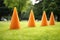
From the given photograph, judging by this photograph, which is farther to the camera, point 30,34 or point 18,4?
point 18,4

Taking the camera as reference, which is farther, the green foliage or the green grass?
the green foliage

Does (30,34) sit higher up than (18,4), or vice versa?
(18,4)

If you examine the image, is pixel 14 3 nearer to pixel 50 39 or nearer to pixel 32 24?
pixel 32 24

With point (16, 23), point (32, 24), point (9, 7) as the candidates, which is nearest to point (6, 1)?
point (9, 7)

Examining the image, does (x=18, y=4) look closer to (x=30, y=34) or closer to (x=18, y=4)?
(x=18, y=4)

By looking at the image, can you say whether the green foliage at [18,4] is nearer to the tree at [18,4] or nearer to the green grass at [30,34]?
the tree at [18,4]

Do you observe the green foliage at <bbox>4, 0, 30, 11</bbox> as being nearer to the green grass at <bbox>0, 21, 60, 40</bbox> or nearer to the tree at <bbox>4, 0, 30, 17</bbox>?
the tree at <bbox>4, 0, 30, 17</bbox>

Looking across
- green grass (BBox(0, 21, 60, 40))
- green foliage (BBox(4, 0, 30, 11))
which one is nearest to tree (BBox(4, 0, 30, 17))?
green foliage (BBox(4, 0, 30, 11))

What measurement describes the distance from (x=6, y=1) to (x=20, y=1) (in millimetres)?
3895

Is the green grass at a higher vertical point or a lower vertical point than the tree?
lower

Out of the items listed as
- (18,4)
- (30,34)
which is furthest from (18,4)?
(30,34)

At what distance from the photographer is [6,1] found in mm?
53375

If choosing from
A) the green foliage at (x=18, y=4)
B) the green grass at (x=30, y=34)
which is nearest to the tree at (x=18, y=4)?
the green foliage at (x=18, y=4)

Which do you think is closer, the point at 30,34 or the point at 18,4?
the point at 30,34
